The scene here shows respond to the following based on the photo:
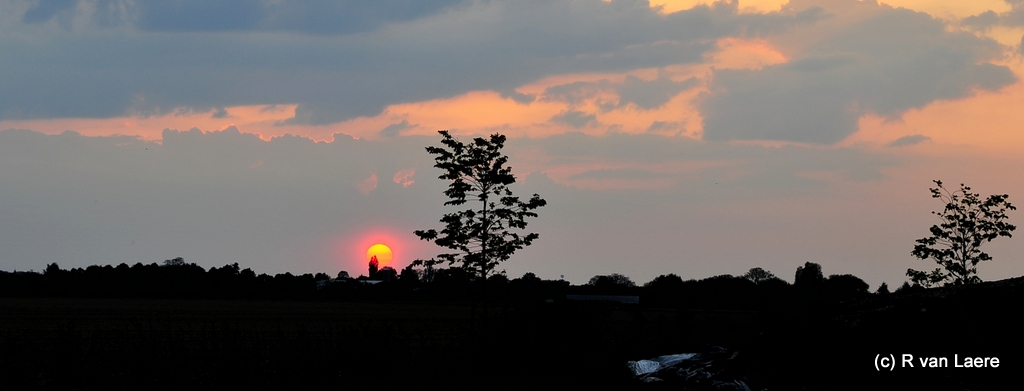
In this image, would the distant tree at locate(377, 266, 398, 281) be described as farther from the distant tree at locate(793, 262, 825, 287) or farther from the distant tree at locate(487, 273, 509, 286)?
the distant tree at locate(487, 273, 509, 286)

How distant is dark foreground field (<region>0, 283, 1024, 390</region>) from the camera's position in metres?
9.45

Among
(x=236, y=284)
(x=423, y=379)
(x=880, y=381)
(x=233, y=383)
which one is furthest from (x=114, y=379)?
(x=236, y=284)

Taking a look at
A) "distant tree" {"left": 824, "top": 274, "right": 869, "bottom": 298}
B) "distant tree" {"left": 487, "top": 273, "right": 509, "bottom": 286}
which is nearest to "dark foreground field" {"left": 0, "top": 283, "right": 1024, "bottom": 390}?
"distant tree" {"left": 487, "top": 273, "right": 509, "bottom": 286}

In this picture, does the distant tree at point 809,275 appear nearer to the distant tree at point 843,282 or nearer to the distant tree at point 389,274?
the distant tree at point 843,282

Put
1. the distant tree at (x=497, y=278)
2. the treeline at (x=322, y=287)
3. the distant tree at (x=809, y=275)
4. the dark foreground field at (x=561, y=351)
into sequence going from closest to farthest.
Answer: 1. the dark foreground field at (x=561, y=351)
2. the distant tree at (x=497, y=278)
3. the treeline at (x=322, y=287)
4. the distant tree at (x=809, y=275)

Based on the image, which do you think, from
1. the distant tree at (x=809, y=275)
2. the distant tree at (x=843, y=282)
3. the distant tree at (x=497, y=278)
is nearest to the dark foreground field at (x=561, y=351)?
the distant tree at (x=497, y=278)

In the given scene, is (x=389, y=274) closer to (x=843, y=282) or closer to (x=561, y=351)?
(x=843, y=282)

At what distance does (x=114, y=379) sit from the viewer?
1576cm

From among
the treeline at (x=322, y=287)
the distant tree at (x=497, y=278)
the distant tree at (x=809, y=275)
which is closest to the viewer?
the distant tree at (x=497, y=278)

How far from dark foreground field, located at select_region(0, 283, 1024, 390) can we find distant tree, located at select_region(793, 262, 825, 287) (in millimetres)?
137214

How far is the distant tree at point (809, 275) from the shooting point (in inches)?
6083

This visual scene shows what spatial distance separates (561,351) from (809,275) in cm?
15664

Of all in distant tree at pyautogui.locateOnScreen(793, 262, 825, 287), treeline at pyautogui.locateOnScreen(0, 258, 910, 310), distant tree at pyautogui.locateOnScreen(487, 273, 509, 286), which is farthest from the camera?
distant tree at pyautogui.locateOnScreen(793, 262, 825, 287)

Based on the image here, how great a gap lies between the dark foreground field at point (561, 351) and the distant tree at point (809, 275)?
450 ft
